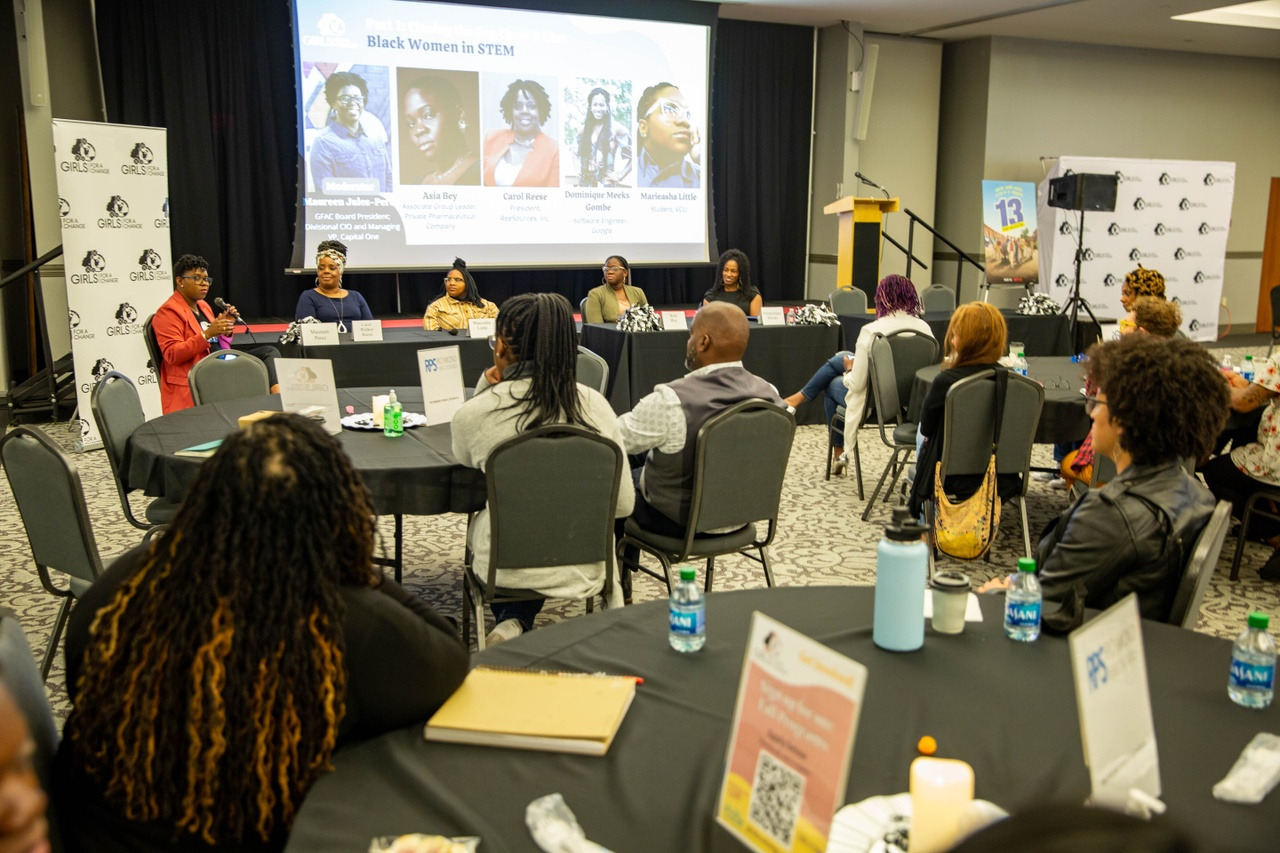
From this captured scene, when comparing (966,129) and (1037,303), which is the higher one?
(966,129)

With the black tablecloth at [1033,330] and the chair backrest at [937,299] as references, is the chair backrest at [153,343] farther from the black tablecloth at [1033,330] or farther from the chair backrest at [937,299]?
the chair backrest at [937,299]

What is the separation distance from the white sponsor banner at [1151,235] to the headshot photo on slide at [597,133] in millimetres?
4938

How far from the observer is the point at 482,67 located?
8.98 m

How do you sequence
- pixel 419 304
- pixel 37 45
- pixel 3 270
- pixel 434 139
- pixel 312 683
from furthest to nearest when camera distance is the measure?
pixel 419 304 → pixel 434 139 → pixel 3 270 → pixel 37 45 → pixel 312 683

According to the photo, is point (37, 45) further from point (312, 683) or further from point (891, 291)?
point (312, 683)

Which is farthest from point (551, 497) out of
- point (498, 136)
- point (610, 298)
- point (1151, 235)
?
point (1151, 235)

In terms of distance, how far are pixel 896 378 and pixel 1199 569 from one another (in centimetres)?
334

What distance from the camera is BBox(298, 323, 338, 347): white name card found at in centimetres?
602

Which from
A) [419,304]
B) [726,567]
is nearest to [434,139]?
[419,304]

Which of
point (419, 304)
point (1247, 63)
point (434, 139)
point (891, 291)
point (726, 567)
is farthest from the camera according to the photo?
point (1247, 63)

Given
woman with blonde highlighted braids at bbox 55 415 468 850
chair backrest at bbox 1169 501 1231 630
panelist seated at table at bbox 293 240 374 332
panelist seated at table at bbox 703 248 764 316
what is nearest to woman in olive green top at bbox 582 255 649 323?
panelist seated at table at bbox 703 248 764 316

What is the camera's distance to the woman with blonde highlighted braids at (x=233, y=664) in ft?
4.26

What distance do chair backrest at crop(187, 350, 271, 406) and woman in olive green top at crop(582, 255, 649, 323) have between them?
3.44m

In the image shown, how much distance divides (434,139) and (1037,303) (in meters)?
5.20
